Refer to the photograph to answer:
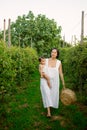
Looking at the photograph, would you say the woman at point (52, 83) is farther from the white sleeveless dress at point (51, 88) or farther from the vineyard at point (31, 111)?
the vineyard at point (31, 111)

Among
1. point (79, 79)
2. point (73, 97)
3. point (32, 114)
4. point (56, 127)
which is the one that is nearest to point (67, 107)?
point (73, 97)

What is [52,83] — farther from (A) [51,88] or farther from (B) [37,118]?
(B) [37,118]

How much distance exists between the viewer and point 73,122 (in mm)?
7605

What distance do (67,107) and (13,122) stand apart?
2.44m

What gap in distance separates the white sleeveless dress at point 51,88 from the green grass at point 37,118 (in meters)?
0.37

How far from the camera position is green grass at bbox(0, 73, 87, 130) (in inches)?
286

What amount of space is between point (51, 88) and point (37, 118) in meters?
1.19

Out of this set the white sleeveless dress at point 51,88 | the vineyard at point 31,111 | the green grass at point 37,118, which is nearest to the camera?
the green grass at point 37,118

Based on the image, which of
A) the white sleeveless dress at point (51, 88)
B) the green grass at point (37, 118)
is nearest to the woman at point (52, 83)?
the white sleeveless dress at point (51, 88)

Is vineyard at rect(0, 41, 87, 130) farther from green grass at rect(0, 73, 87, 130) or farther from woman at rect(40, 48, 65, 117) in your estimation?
woman at rect(40, 48, 65, 117)

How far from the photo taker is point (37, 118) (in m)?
8.03

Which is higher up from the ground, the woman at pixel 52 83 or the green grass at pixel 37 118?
the woman at pixel 52 83

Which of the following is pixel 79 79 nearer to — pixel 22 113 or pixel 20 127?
pixel 22 113

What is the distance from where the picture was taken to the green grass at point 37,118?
23.9 ft
